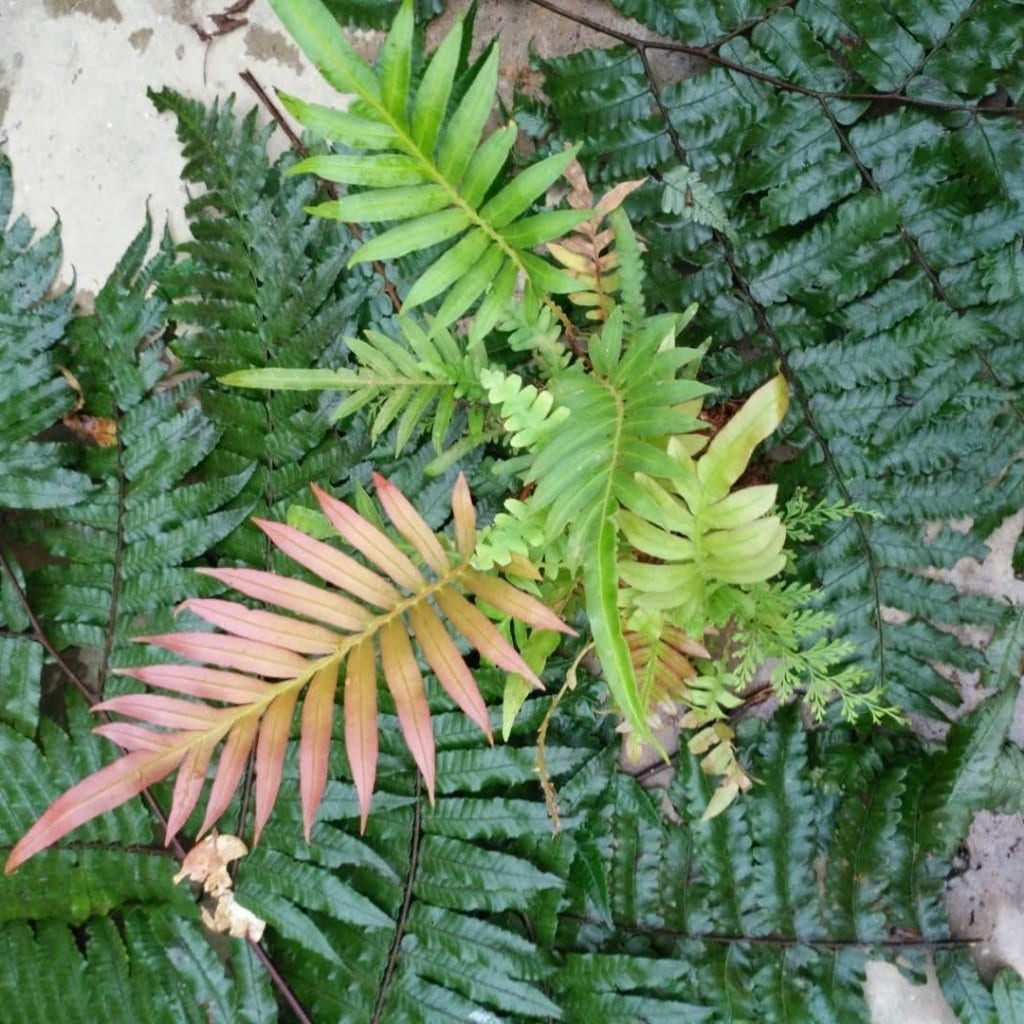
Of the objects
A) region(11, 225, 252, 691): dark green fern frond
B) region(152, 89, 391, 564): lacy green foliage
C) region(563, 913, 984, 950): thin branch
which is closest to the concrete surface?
region(152, 89, 391, 564): lacy green foliage

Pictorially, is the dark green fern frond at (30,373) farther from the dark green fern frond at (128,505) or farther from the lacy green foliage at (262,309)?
the lacy green foliage at (262,309)

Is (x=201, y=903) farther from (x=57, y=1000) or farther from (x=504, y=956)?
(x=504, y=956)

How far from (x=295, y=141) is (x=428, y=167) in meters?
0.91

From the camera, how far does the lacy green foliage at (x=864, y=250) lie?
6.15 feet

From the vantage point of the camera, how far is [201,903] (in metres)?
2.10

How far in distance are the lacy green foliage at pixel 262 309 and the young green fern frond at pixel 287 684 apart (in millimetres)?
525

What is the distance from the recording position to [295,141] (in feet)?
7.25

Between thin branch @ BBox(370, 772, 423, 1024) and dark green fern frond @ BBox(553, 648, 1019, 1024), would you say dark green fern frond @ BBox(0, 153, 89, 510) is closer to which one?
thin branch @ BBox(370, 772, 423, 1024)

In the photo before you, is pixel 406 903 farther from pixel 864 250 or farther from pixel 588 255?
pixel 864 250

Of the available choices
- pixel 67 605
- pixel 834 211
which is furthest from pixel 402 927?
pixel 834 211

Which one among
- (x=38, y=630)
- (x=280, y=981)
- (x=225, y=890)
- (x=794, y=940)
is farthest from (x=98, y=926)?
(x=794, y=940)

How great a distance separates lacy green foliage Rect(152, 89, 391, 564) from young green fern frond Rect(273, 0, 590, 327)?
540 mm

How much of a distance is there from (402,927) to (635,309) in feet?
4.55

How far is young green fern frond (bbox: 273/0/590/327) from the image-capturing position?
136 centimetres
